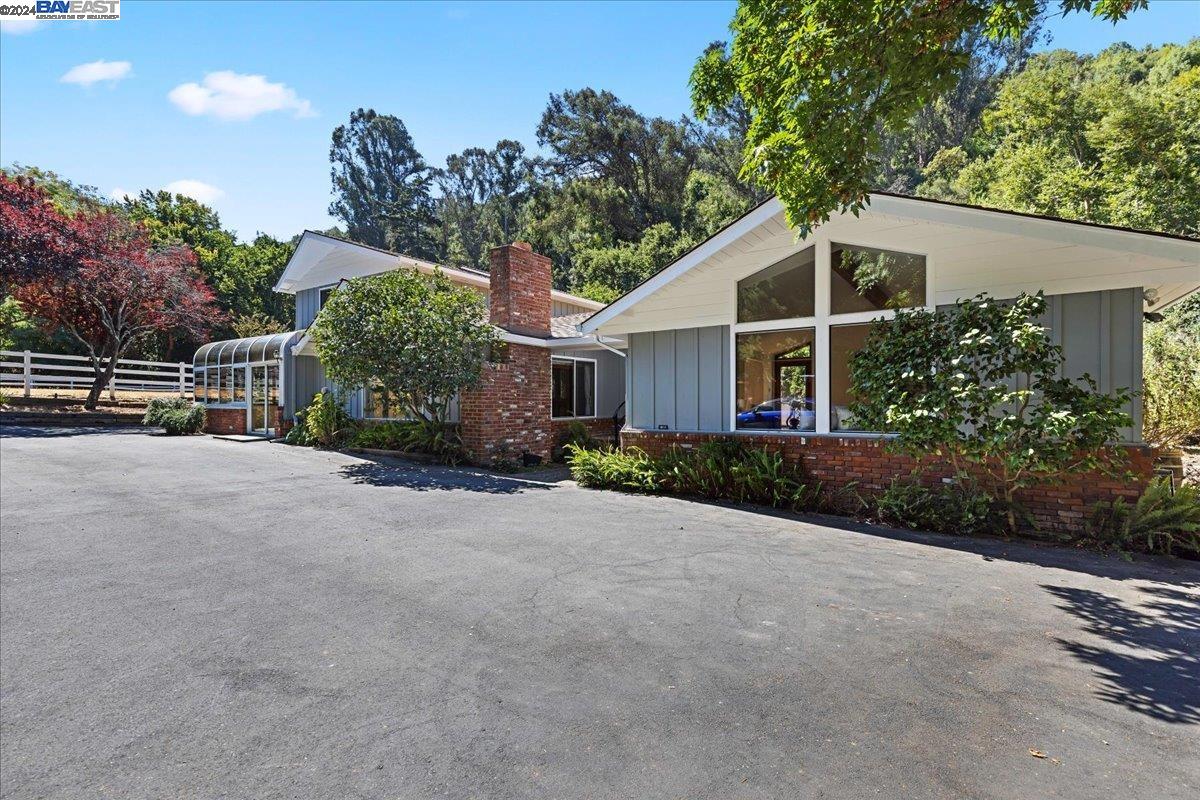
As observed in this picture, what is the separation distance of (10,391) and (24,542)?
22.1m

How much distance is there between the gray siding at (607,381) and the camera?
15250 millimetres

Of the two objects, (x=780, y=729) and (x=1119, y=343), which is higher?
(x=1119, y=343)

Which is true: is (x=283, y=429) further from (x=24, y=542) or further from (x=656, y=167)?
(x=656, y=167)

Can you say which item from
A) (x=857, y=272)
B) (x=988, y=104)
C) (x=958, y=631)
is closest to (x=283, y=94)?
(x=857, y=272)

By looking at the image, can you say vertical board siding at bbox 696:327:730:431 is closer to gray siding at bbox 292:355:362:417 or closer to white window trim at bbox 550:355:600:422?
white window trim at bbox 550:355:600:422

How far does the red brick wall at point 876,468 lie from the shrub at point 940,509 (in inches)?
10.7

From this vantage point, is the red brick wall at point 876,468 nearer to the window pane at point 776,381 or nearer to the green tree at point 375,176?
the window pane at point 776,381

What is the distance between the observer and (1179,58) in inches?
796

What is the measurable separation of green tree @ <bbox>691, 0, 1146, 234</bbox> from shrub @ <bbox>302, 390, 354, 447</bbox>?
39.8ft

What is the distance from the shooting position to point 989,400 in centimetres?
579

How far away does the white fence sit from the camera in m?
20.7

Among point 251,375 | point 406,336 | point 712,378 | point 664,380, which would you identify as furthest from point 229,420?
point 712,378

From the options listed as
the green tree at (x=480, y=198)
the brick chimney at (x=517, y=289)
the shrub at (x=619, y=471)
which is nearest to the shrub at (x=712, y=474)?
the shrub at (x=619, y=471)

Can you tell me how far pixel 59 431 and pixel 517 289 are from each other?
14565 millimetres
